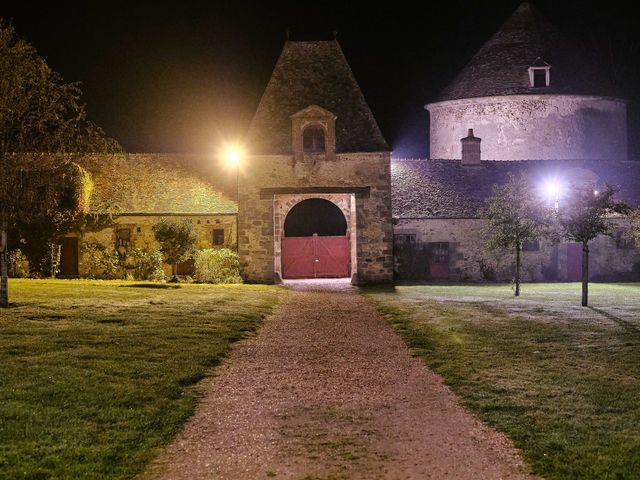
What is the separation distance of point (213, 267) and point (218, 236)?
297cm

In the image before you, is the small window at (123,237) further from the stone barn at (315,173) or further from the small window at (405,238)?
the small window at (405,238)

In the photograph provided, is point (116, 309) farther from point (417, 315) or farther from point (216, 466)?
point (216, 466)

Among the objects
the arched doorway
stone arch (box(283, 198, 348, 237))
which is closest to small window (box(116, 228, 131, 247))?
the arched doorway

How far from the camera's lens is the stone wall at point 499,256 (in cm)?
3494

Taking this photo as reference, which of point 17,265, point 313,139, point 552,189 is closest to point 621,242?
point 552,189

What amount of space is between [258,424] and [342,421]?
2.98 feet

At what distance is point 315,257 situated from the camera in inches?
1416

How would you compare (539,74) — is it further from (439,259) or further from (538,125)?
(439,259)

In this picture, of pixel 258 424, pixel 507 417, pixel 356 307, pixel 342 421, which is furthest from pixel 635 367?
pixel 356 307

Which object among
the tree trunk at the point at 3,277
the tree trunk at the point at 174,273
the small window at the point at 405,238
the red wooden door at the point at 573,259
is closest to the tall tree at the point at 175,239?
the tree trunk at the point at 174,273

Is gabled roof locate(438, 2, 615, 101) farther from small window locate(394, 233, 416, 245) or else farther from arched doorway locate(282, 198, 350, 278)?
arched doorway locate(282, 198, 350, 278)

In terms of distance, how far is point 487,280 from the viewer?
116ft

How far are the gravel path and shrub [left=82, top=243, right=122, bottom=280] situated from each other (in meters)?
19.9

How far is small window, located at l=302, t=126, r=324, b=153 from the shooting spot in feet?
107
